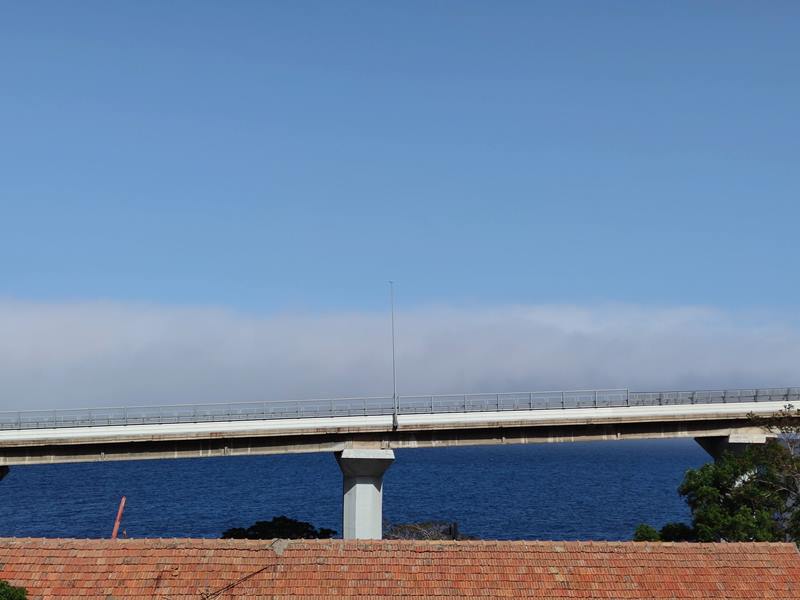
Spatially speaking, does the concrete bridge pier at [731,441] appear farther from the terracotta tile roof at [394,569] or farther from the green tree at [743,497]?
the terracotta tile roof at [394,569]

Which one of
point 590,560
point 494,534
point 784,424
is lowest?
point 494,534

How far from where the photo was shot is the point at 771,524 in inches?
1874

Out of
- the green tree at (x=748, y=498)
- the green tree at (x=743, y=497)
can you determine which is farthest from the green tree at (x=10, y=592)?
the green tree at (x=743, y=497)

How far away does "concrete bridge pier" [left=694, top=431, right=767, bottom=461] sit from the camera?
65.9 meters

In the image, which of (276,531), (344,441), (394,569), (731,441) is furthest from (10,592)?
(731,441)

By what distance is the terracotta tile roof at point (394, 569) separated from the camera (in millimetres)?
29719

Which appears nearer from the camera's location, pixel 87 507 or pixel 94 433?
pixel 94 433

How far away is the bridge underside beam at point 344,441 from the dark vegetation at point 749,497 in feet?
43.3

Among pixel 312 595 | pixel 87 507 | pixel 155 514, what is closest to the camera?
pixel 312 595

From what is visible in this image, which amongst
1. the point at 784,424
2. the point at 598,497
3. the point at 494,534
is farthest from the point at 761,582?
the point at 598,497

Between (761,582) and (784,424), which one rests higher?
(784,424)

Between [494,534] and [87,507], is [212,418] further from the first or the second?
[87,507]

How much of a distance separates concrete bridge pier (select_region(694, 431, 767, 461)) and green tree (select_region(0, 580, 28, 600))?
5050 cm

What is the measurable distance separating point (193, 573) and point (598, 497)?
11646 cm
